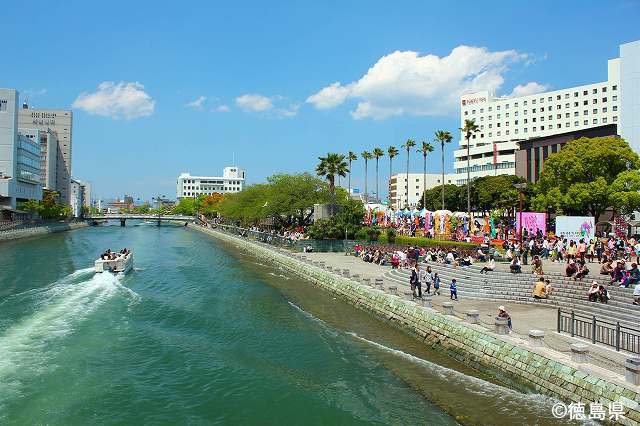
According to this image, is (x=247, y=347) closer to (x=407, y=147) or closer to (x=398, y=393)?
(x=398, y=393)

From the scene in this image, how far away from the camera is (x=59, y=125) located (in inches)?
7746

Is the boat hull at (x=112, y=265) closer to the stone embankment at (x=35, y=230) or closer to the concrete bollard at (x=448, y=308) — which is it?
the concrete bollard at (x=448, y=308)

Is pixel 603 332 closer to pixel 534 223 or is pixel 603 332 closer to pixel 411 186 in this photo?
pixel 534 223

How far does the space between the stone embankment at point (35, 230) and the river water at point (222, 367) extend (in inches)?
2313

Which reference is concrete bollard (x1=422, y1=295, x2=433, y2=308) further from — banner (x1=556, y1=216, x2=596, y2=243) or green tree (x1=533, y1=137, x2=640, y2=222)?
green tree (x1=533, y1=137, x2=640, y2=222)

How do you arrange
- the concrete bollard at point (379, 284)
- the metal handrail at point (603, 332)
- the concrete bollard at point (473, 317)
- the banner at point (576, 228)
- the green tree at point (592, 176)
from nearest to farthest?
the metal handrail at point (603, 332)
the concrete bollard at point (473, 317)
the concrete bollard at point (379, 284)
the banner at point (576, 228)
the green tree at point (592, 176)

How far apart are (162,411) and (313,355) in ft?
25.7

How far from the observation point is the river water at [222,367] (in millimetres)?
16453

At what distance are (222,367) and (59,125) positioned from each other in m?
205

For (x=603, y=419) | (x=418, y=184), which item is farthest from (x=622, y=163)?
(x=418, y=184)

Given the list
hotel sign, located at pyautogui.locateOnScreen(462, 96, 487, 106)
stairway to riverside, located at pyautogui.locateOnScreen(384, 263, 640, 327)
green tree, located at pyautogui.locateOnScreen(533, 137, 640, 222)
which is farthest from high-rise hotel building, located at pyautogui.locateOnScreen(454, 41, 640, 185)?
stairway to riverside, located at pyautogui.locateOnScreen(384, 263, 640, 327)

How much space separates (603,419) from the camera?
574 inches

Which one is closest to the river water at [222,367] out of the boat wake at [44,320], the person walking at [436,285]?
the boat wake at [44,320]

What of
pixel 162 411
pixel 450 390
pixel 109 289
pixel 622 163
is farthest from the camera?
pixel 622 163
